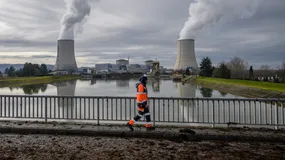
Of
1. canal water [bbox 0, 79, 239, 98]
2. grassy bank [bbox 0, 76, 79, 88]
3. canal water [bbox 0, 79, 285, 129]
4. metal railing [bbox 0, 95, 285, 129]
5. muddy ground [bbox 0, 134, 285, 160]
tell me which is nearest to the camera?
muddy ground [bbox 0, 134, 285, 160]

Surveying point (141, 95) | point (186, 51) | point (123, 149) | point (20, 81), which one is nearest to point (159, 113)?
point (141, 95)

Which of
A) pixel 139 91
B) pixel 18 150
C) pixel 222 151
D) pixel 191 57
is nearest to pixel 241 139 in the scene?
pixel 222 151

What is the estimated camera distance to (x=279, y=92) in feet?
73.8

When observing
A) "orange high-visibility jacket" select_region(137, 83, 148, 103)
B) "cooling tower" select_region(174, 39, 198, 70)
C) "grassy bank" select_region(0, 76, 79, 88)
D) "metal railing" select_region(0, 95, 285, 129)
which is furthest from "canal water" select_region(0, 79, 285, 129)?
"cooling tower" select_region(174, 39, 198, 70)

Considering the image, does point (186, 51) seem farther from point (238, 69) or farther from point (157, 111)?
point (157, 111)

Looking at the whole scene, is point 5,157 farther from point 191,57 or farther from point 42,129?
point 191,57

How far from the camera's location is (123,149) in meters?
5.33

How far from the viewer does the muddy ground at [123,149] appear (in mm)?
4855

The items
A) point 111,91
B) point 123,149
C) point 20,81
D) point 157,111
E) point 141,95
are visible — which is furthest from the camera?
point 20,81

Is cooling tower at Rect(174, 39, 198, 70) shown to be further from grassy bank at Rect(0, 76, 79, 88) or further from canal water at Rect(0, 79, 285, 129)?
canal water at Rect(0, 79, 285, 129)

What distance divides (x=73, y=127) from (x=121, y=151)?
2.39 m

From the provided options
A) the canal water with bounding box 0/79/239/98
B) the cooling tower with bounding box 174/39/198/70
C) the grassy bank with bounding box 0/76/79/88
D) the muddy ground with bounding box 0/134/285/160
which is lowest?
the canal water with bounding box 0/79/239/98

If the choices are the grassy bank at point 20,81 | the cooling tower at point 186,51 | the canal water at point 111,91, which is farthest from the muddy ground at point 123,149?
the cooling tower at point 186,51

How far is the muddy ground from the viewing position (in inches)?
191
